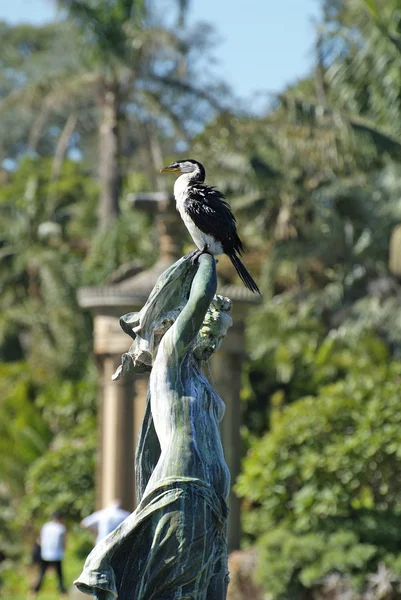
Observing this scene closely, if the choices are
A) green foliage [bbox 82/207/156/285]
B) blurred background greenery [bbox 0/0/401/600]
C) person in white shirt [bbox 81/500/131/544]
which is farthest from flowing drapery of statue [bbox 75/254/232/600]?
green foliage [bbox 82/207/156/285]

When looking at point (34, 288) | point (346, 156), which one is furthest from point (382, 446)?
point (34, 288)

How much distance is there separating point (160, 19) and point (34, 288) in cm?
→ 558

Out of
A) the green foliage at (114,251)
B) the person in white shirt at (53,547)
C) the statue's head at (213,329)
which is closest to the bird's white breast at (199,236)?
the statue's head at (213,329)

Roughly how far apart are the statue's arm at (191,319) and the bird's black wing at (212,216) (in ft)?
0.98

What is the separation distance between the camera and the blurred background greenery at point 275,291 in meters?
14.7

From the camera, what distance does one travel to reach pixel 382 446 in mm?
14672

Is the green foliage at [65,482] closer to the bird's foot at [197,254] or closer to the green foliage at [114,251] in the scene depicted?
the green foliage at [114,251]

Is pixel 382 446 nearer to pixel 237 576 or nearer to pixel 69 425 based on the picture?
pixel 237 576

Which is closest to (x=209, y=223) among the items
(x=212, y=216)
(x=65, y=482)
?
(x=212, y=216)

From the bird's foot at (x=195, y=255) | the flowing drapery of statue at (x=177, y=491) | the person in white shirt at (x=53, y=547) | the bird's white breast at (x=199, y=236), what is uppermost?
the person in white shirt at (x=53, y=547)

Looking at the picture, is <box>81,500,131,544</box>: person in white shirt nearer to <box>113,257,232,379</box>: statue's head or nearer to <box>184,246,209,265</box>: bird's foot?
<box>113,257,232,379</box>: statue's head

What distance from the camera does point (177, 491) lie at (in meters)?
5.23

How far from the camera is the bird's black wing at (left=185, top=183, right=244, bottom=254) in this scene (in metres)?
5.69

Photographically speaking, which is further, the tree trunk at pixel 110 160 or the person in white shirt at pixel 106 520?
the tree trunk at pixel 110 160
